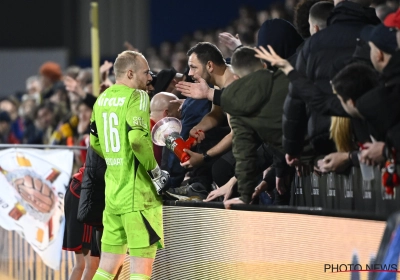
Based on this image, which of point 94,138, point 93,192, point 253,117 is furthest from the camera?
point 93,192

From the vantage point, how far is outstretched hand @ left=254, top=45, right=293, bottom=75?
5.60 m

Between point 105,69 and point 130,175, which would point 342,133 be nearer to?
point 130,175

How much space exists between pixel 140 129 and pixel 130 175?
35 cm

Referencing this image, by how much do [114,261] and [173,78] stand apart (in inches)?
79.5

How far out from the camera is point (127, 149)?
6.73 m

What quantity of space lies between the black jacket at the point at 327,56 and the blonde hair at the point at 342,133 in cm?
7

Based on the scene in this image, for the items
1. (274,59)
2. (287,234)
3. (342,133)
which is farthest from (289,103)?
(287,234)

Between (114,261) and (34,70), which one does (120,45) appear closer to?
(34,70)

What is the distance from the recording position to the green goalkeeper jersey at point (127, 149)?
260 inches

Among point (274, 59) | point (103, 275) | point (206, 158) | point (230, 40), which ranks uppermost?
point (230, 40)

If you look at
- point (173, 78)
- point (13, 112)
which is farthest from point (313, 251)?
point (13, 112)

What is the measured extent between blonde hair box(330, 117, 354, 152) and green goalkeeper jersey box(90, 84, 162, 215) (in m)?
1.56

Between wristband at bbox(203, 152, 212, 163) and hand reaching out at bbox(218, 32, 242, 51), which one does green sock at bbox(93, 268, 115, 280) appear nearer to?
wristband at bbox(203, 152, 212, 163)

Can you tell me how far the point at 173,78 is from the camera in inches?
327
